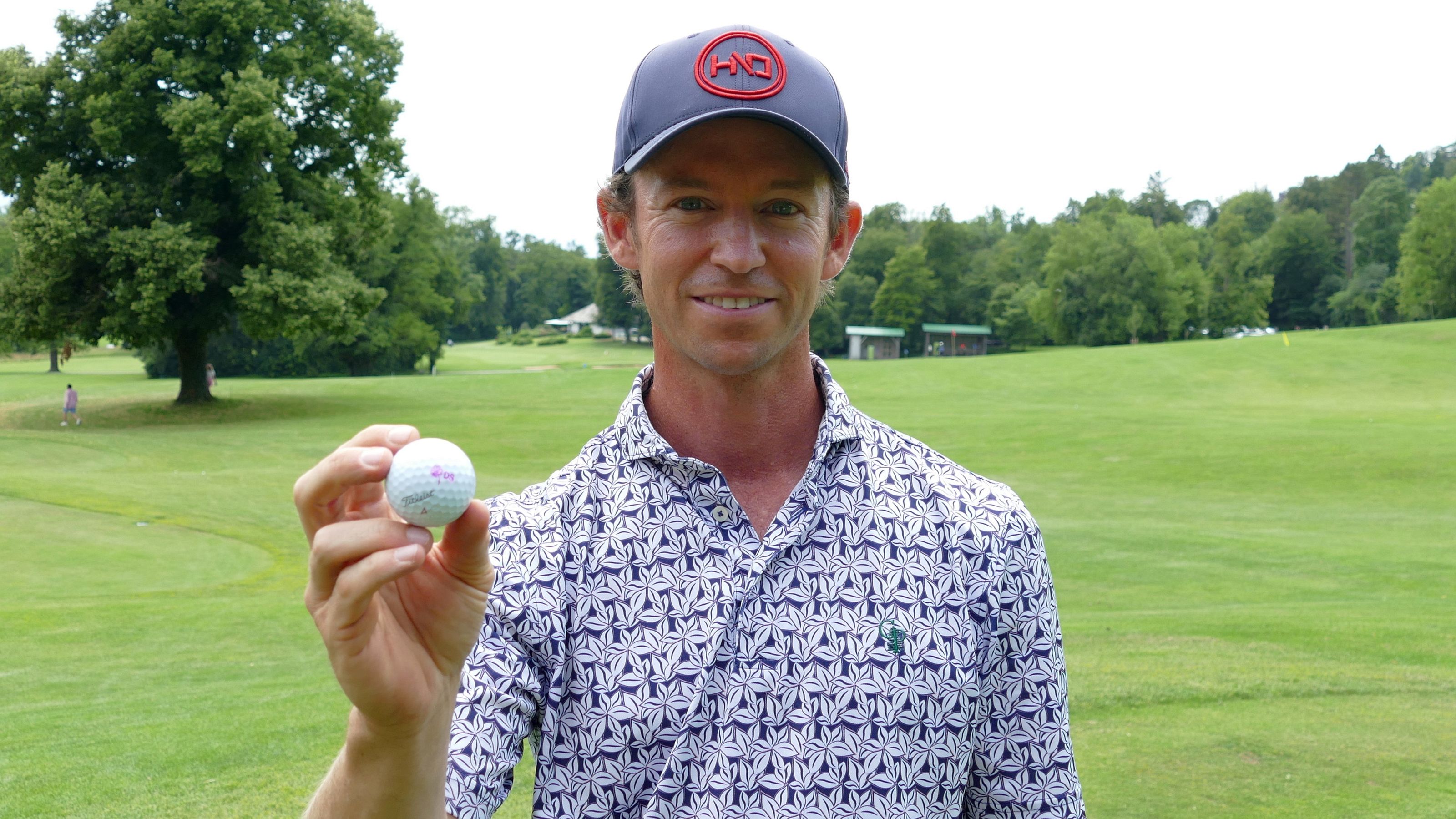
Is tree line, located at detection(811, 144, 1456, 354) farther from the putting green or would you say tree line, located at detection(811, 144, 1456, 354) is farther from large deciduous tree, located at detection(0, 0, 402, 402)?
the putting green

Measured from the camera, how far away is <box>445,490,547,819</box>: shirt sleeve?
6.12 ft

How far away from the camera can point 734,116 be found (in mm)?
2107

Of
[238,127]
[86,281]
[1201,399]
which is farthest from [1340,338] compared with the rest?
[86,281]

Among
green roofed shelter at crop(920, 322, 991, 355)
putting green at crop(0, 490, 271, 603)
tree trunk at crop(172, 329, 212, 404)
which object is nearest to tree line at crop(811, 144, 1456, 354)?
green roofed shelter at crop(920, 322, 991, 355)

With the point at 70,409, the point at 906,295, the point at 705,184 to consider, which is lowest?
the point at 70,409

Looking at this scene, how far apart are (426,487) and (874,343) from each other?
92.9m

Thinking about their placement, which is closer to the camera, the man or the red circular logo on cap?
the man

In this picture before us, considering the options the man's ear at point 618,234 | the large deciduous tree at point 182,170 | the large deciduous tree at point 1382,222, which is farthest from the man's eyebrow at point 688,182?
the large deciduous tree at point 1382,222

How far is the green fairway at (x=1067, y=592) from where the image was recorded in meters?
5.49

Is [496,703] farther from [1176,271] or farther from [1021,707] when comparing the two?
[1176,271]

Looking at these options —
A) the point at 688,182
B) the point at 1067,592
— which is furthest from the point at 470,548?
the point at 1067,592

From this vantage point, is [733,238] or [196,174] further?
[196,174]

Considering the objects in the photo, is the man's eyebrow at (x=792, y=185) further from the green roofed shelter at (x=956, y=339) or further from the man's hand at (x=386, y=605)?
the green roofed shelter at (x=956, y=339)

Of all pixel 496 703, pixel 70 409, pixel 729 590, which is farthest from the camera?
pixel 70 409
